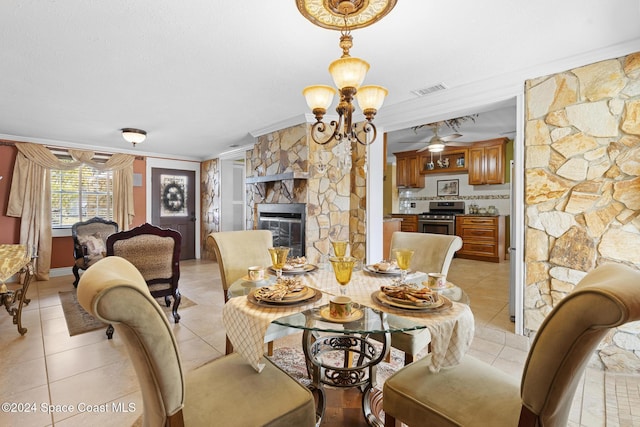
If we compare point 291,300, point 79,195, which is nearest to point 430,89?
point 291,300

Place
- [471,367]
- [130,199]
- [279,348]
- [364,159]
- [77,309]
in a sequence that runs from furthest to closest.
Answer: [130,199], [364,159], [77,309], [279,348], [471,367]

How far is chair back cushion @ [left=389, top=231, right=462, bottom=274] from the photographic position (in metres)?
2.03

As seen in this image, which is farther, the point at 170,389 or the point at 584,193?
the point at 584,193

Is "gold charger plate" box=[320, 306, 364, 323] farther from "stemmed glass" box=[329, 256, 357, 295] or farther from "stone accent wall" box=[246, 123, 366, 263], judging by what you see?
"stone accent wall" box=[246, 123, 366, 263]

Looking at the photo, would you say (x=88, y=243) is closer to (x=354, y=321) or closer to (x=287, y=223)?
(x=287, y=223)

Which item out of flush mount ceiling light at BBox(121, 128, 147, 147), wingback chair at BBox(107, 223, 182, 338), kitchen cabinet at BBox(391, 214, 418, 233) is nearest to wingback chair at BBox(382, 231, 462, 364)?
wingback chair at BBox(107, 223, 182, 338)

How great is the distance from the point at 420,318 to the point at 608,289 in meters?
0.58

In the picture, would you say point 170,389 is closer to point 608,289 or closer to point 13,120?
point 608,289

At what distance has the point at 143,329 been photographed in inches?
31.7

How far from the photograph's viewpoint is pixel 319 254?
3.74 metres

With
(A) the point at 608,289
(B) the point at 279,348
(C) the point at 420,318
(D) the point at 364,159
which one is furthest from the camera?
(D) the point at 364,159

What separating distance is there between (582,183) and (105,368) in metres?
3.74

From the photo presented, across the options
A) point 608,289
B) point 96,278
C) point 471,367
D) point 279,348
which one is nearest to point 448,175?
point 279,348

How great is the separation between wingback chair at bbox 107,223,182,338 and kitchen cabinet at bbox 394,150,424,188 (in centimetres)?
549
